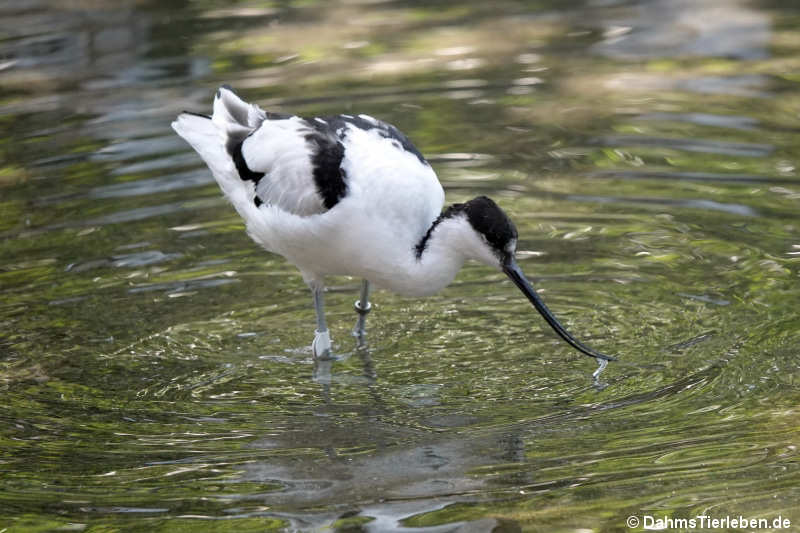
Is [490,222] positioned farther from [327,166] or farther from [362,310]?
[362,310]

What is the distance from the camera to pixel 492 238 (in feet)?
19.5

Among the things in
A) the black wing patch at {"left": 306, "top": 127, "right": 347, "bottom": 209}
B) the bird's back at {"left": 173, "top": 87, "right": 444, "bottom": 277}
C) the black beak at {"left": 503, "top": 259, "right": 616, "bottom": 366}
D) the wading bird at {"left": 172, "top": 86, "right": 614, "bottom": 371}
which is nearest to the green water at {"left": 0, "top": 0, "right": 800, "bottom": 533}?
the black beak at {"left": 503, "top": 259, "right": 616, "bottom": 366}

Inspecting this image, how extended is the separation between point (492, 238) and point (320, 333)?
4.55 ft

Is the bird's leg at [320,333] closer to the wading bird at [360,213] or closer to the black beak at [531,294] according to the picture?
the wading bird at [360,213]

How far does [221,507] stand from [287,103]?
6.11 metres

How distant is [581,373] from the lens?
6320 millimetres

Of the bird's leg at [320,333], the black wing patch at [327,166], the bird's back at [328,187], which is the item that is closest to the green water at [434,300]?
the bird's leg at [320,333]

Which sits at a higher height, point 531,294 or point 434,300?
point 531,294

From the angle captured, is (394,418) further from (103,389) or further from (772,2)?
(772,2)

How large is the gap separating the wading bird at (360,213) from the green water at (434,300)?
49 centimetres

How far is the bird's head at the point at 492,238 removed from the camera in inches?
233

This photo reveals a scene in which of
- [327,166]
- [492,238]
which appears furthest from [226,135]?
[492,238]

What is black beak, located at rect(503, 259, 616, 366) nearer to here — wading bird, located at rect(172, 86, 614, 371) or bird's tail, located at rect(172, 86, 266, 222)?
wading bird, located at rect(172, 86, 614, 371)

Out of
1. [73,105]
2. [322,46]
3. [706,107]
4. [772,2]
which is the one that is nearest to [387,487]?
[706,107]
